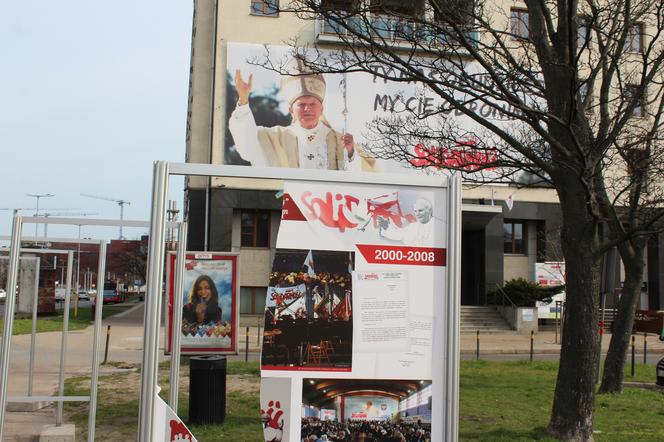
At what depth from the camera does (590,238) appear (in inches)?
315

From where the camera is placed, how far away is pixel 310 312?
438 centimetres

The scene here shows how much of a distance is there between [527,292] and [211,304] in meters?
22.7

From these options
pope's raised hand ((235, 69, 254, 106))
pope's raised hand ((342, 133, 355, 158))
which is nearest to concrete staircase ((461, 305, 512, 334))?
pope's raised hand ((342, 133, 355, 158))

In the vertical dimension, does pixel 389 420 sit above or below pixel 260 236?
below

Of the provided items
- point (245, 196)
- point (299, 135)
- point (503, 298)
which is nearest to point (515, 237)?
point (503, 298)

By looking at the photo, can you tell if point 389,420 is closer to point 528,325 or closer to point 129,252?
point 528,325

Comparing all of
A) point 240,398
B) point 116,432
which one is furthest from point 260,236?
point 116,432

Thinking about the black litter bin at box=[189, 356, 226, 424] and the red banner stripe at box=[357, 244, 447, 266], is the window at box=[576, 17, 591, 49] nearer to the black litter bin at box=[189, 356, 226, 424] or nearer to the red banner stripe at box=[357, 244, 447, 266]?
the red banner stripe at box=[357, 244, 447, 266]

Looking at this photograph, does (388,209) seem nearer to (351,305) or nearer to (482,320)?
(351,305)

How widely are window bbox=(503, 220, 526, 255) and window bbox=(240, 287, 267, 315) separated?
13.7 metres

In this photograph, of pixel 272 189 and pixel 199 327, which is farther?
pixel 272 189

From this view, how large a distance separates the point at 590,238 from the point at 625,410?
384 cm

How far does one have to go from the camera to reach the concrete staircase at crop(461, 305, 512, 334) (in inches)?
1241

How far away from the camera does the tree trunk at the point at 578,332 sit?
305 inches
